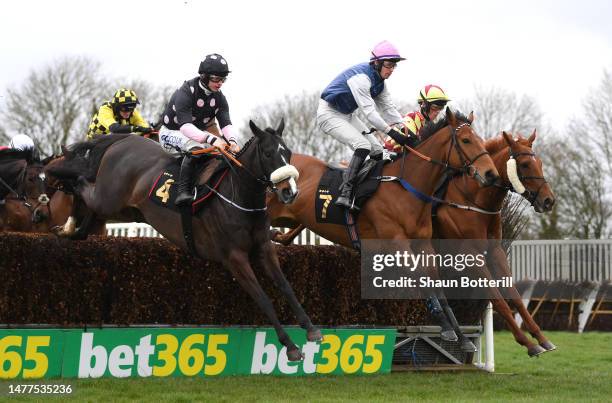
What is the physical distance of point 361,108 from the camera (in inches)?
388

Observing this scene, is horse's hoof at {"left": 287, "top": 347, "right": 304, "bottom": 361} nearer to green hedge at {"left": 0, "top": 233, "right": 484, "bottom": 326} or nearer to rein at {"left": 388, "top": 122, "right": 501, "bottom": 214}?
green hedge at {"left": 0, "top": 233, "right": 484, "bottom": 326}

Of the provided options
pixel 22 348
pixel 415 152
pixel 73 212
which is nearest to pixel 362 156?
pixel 415 152

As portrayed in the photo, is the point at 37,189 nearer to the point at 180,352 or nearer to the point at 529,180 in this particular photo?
the point at 180,352

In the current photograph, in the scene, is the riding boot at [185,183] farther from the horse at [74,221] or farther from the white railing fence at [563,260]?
the white railing fence at [563,260]

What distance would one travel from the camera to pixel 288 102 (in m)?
38.5

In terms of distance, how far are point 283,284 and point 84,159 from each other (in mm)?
2939

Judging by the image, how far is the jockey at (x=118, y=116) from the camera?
36.7 ft

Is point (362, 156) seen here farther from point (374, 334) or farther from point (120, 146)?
point (120, 146)

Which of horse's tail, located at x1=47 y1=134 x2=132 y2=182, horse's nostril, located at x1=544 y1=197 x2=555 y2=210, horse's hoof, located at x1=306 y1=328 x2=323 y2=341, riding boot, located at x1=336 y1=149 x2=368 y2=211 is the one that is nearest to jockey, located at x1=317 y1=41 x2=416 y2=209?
riding boot, located at x1=336 y1=149 x2=368 y2=211

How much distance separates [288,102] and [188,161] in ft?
96.7

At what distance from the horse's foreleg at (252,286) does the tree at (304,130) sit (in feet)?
85.0

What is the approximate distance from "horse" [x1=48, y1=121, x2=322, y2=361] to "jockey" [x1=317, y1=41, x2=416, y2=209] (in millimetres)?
1461

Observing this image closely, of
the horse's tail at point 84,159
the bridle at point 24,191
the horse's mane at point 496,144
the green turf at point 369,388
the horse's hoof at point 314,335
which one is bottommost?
the green turf at point 369,388

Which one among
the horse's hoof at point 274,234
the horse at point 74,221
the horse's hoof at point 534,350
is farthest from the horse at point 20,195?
the horse's hoof at point 534,350
